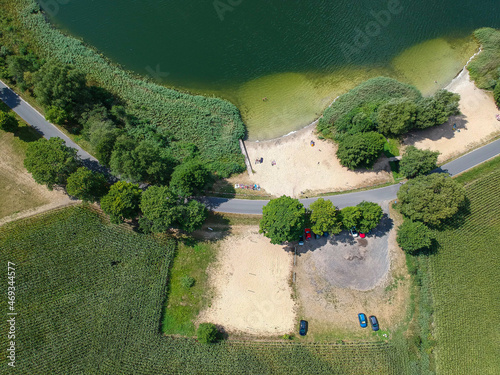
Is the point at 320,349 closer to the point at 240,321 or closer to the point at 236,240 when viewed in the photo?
the point at 240,321

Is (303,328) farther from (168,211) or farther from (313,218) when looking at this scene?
(168,211)

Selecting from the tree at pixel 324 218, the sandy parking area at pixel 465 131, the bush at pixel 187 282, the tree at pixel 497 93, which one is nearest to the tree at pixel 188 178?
the bush at pixel 187 282

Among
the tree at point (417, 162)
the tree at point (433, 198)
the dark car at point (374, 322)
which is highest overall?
the tree at point (417, 162)

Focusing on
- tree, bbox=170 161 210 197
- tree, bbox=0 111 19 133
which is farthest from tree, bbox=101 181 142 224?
tree, bbox=0 111 19 133

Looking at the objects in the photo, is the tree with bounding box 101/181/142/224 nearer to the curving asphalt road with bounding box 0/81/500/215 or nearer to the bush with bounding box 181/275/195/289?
the curving asphalt road with bounding box 0/81/500/215

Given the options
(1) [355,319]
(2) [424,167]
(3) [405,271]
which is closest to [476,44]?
(2) [424,167]

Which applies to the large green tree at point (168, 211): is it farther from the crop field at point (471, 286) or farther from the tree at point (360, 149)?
the crop field at point (471, 286)
